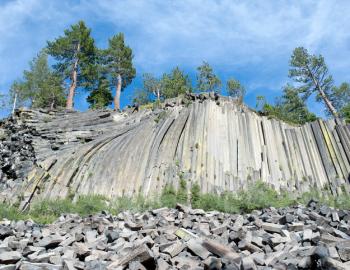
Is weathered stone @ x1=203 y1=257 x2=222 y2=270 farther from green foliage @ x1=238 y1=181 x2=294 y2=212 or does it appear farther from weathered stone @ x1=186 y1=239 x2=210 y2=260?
green foliage @ x1=238 y1=181 x2=294 y2=212

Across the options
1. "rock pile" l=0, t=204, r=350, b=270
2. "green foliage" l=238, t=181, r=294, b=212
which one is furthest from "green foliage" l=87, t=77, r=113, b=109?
"rock pile" l=0, t=204, r=350, b=270

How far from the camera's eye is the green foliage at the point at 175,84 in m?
39.8

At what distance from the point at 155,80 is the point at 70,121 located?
26.3m

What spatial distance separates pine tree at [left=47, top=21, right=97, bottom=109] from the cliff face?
17126 mm

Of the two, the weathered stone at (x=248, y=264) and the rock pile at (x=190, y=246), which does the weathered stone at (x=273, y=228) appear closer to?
the rock pile at (x=190, y=246)

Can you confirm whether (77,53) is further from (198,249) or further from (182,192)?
(198,249)

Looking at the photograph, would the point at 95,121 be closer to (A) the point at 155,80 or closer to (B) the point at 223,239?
(B) the point at 223,239

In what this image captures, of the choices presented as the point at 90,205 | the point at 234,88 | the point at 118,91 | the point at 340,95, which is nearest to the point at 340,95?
the point at 340,95

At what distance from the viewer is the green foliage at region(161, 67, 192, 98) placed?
39.8m

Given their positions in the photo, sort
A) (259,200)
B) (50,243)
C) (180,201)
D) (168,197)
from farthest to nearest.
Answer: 1. (168,197)
2. (180,201)
3. (259,200)
4. (50,243)

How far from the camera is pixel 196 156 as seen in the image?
13531mm

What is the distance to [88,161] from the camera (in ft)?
47.3

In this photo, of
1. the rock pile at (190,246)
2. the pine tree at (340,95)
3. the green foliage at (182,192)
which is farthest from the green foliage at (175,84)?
the rock pile at (190,246)

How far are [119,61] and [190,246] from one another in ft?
108
